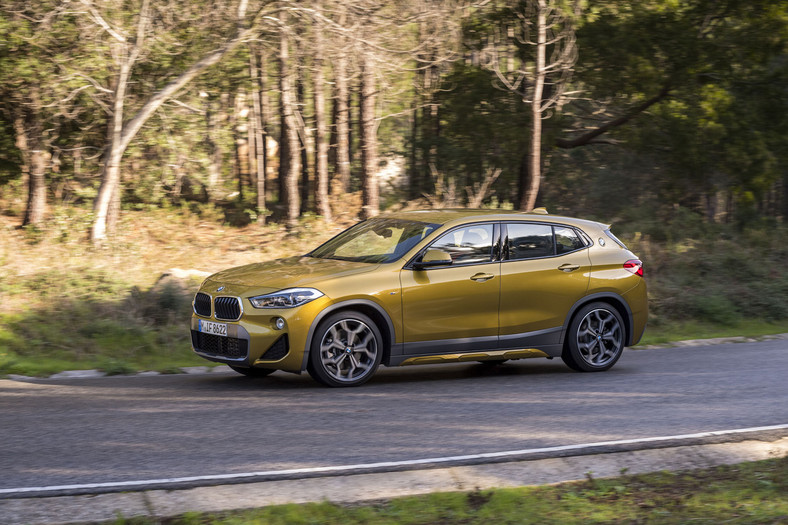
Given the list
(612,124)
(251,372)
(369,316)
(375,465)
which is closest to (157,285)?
(251,372)

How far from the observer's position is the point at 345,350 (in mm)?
8734

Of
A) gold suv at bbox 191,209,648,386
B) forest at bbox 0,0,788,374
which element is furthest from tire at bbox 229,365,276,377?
forest at bbox 0,0,788,374

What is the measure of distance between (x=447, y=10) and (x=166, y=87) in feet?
20.5

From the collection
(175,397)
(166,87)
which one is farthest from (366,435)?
(166,87)

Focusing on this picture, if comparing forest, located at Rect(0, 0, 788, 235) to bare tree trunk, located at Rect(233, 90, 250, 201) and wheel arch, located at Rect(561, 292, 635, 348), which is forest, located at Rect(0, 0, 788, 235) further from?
wheel arch, located at Rect(561, 292, 635, 348)

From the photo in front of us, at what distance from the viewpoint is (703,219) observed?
2542 cm

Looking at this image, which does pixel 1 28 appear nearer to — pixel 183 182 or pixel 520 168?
pixel 183 182

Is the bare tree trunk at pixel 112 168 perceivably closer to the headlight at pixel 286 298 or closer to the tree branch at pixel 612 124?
the headlight at pixel 286 298

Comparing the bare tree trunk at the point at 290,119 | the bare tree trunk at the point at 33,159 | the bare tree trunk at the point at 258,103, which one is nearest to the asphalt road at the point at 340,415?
the bare tree trunk at the point at 290,119

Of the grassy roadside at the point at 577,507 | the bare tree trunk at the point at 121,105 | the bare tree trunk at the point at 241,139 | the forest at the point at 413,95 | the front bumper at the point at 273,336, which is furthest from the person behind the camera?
the bare tree trunk at the point at 241,139

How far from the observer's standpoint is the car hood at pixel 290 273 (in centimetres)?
862

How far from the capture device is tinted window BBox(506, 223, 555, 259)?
9766 mm

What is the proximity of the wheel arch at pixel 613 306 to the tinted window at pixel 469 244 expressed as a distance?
3.81ft

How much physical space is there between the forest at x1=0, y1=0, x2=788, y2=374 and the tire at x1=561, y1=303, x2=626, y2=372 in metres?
3.49
